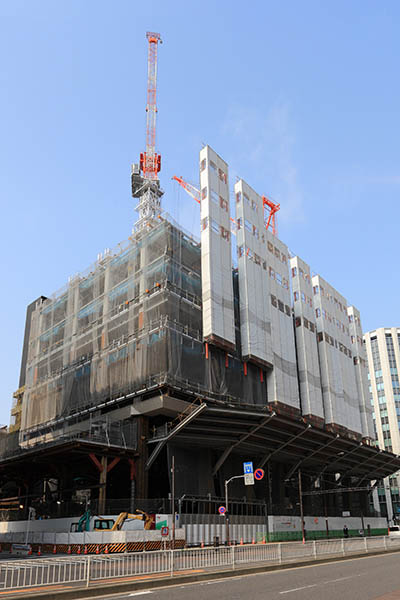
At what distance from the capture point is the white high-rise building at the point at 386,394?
13025cm

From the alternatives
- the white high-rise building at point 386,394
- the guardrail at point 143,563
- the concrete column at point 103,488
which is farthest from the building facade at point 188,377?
the white high-rise building at point 386,394

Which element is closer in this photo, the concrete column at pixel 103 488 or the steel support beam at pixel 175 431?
the concrete column at pixel 103 488

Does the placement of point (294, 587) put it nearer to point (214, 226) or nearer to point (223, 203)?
point (214, 226)

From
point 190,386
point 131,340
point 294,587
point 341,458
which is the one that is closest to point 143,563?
point 294,587

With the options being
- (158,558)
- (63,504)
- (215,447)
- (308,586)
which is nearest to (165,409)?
(215,447)

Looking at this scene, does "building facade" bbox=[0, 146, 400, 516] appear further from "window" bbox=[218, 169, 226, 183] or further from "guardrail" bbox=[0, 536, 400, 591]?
"guardrail" bbox=[0, 536, 400, 591]

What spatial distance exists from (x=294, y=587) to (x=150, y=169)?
91.1 metres

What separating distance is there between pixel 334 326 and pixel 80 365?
4084cm

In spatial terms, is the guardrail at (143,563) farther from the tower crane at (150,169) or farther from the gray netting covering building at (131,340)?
the tower crane at (150,169)

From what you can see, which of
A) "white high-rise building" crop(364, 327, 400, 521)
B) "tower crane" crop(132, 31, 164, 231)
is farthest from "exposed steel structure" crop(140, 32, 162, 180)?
"white high-rise building" crop(364, 327, 400, 521)

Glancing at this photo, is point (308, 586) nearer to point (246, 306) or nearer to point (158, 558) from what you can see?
point (158, 558)

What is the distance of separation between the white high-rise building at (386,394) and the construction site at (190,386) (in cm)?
6098

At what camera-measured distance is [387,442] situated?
134 meters

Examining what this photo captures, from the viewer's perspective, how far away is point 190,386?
49.6 m
